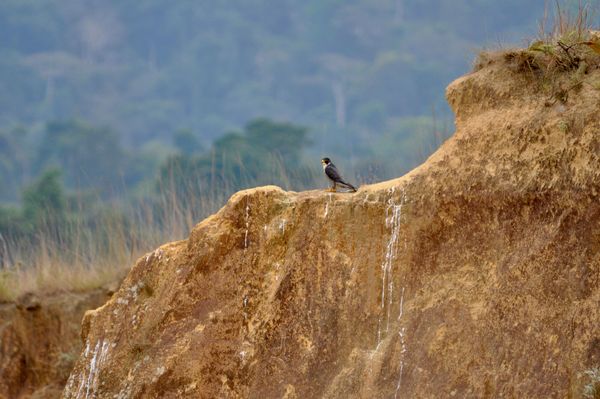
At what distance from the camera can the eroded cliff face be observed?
7137 mm

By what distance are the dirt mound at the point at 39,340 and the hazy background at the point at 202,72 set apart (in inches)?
1732

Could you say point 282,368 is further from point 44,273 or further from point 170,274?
point 44,273

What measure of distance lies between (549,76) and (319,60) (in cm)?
7387

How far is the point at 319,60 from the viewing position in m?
80.9

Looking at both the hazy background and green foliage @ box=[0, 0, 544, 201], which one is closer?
the hazy background

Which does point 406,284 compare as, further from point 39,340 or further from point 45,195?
point 45,195

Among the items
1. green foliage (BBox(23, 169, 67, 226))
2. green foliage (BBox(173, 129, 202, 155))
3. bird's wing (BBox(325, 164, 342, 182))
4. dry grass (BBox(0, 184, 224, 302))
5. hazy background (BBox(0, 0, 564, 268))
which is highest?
hazy background (BBox(0, 0, 564, 268))

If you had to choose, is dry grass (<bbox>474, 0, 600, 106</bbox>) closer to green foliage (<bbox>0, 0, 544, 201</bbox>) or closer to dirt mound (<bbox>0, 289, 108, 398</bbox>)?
dirt mound (<bbox>0, 289, 108, 398</bbox>)

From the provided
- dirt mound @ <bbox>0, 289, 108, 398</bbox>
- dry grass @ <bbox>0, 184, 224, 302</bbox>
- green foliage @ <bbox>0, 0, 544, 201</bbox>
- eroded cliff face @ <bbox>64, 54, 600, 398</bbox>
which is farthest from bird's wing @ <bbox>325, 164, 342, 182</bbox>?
green foliage @ <bbox>0, 0, 544, 201</bbox>

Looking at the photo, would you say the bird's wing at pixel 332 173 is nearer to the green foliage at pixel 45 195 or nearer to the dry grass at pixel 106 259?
the dry grass at pixel 106 259

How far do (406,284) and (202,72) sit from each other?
248 ft

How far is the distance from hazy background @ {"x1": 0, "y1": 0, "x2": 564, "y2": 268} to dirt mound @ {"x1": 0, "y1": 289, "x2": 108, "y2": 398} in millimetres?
43999

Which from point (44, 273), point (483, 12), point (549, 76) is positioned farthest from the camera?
point (483, 12)

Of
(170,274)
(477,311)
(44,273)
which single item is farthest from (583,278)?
(44,273)
